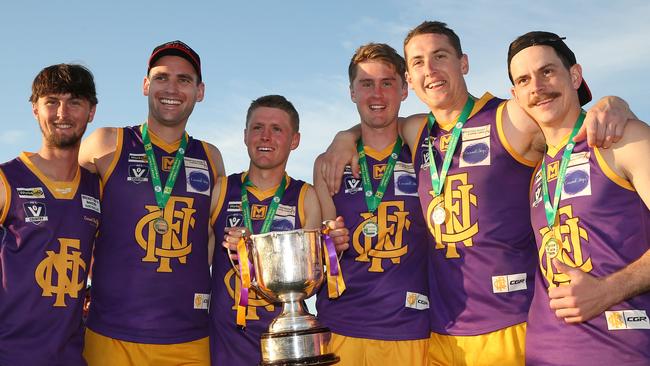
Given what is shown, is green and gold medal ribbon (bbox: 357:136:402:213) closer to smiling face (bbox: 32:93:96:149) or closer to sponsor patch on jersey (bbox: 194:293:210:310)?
sponsor patch on jersey (bbox: 194:293:210:310)

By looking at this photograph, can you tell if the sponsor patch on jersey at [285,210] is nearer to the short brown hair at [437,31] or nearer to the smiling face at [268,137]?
the smiling face at [268,137]

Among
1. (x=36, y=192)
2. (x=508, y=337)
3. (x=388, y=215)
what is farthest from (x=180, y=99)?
(x=508, y=337)

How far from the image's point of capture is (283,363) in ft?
12.6

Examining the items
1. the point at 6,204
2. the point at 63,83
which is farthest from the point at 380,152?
the point at 6,204

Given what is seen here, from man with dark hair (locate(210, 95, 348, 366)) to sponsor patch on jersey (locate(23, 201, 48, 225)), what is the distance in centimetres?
141

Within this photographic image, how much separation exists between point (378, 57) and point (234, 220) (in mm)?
1970

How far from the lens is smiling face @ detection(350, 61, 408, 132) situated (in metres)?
5.95

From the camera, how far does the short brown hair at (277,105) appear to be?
617 centimetres

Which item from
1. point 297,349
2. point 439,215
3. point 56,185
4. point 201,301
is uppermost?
point 56,185

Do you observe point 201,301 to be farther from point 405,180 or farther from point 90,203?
point 405,180

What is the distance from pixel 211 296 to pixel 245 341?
0.52 metres

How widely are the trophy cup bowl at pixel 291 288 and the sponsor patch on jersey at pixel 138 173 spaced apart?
1916mm

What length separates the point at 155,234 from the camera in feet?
18.1

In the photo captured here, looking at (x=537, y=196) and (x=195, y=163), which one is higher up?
(x=195, y=163)
